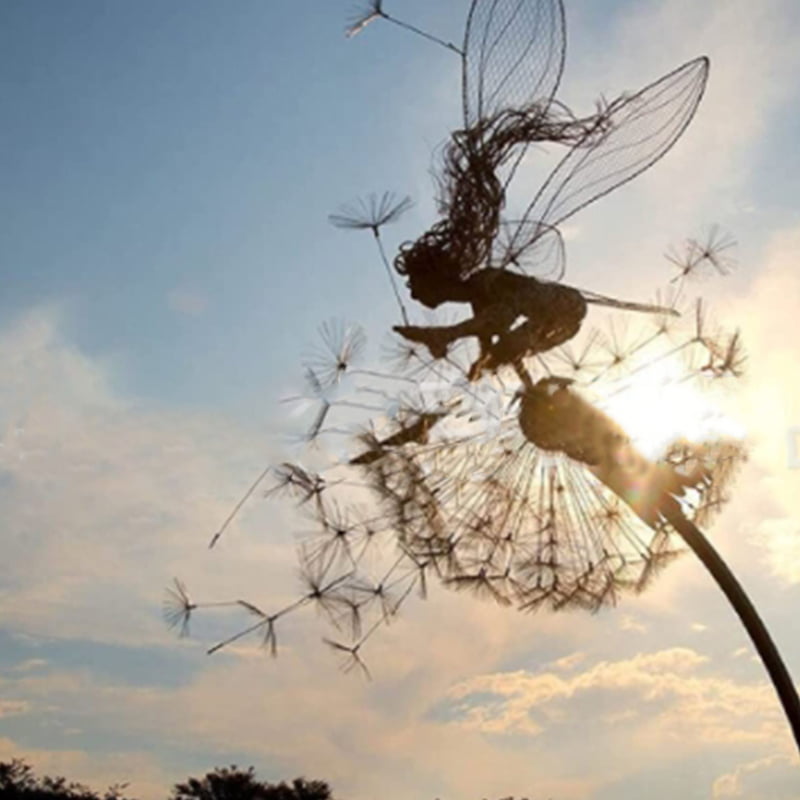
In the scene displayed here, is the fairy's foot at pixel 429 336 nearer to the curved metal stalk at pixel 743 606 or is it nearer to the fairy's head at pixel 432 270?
the fairy's head at pixel 432 270

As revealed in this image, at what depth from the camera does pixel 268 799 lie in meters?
10.6

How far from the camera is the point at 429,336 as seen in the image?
10.5m

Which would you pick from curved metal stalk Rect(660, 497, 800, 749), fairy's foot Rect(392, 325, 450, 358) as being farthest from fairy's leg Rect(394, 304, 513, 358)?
curved metal stalk Rect(660, 497, 800, 749)

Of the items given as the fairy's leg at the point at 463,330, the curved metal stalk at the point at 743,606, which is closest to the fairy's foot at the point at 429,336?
the fairy's leg at the point at 463,330

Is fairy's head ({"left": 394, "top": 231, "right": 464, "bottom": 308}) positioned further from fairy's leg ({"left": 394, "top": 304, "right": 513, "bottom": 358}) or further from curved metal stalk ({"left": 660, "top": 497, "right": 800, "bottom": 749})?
curved metal stalk ({"left": 660, "top": 497, "right": 800, "bottom": 749})

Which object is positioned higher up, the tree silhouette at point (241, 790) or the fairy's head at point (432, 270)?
the fairy's head at point (432, 270)

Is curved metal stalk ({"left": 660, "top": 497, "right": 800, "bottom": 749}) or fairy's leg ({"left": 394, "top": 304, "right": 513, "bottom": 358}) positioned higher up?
fairy's leg ({"left": 394, "top": 304, "right": 513, "bottom": 358})

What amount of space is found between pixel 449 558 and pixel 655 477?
207 cm

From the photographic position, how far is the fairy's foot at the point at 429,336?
1046 centimetres

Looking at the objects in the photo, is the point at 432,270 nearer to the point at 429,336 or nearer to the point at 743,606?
the point at 429,336

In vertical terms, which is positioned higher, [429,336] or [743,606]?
[429,336]

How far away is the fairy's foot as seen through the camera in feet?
34.3

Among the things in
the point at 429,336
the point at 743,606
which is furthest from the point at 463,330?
the point at 743,606

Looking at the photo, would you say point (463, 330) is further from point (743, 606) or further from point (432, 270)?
point (743, 606)
